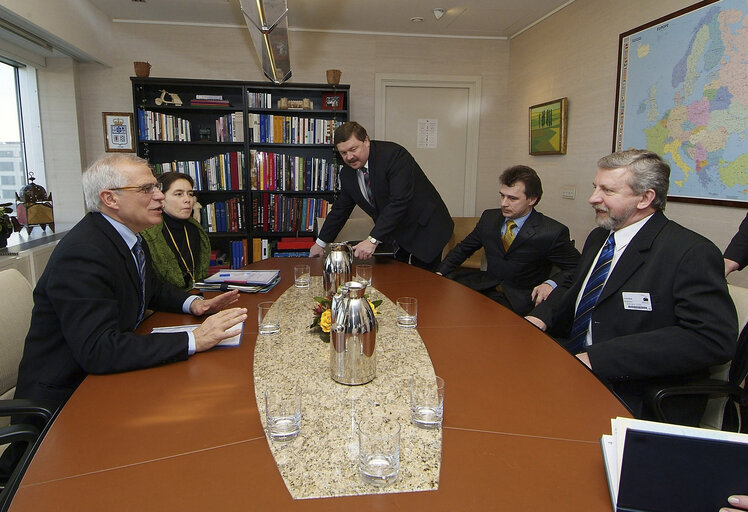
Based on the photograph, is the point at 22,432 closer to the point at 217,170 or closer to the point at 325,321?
the point at 325,321

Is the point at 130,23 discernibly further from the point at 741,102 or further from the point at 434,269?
the point at 741,102

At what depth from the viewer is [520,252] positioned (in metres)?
2.68

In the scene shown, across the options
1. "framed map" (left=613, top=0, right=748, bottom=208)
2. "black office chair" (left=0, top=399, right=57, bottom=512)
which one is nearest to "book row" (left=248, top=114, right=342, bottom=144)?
"framed map" (left=613, top=0, right=748, bottom=208)

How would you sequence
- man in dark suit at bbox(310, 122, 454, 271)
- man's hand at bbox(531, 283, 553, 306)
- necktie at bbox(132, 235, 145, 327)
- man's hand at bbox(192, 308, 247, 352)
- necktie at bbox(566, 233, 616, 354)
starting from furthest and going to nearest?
1. man in dark suit at bbox(310, 122, 454, 271)
2. man's hand at bbox(531, 283, 553, 306)
3. necktie at bbox(566, 233, 616, 354)
4. necktie at bbox(132, 235, 145, 327)
5. man's hand at bbox(192, 308, 247, 352)

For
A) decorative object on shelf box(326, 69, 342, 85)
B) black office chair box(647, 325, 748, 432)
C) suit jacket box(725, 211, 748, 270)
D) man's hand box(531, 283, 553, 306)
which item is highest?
decorative object on shelf box(326, 69, 342, 85)

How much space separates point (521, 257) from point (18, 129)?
4326mm

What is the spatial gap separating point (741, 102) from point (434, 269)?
187cm

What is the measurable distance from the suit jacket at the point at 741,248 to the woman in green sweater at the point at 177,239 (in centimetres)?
261

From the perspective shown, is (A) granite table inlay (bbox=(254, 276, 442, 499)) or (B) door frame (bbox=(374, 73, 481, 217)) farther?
(B) door frame (bbox=(374, 73, 481, 217))

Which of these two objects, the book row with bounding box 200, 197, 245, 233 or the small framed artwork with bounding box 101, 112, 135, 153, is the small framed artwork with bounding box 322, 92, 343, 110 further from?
the small framed artwork with bounding box 101, 112, 135, 153

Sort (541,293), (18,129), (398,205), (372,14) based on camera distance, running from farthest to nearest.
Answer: (372,14)
(18,129)
(398,205)
(541,293)

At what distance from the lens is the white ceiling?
4074 mm

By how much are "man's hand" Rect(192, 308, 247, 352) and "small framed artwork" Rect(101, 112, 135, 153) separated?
3873 millimetres

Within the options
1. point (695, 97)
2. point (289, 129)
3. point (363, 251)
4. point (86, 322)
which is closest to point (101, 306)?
point (86, 322)
